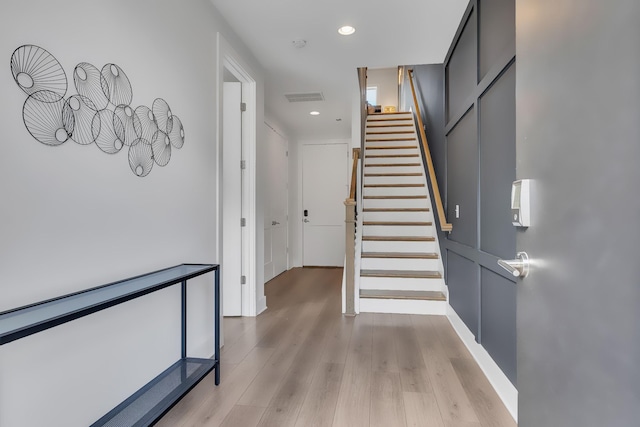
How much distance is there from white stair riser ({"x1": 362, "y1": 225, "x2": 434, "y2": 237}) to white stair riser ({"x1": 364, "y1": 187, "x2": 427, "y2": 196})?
2.37 feet

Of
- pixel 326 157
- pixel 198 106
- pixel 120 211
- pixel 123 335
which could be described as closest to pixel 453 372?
pixel 123 335

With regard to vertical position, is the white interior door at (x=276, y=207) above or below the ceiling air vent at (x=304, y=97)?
below

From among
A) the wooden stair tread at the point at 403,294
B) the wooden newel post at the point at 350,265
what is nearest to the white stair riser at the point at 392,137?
the wooden newel post at the point at 350,265

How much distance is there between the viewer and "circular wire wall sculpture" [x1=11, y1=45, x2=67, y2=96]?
3.78 ft

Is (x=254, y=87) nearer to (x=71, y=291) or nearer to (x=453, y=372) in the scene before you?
(x=71, y=291)

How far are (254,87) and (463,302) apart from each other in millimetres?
2733

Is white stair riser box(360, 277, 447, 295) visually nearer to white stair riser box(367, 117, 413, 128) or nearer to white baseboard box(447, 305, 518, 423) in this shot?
white baseboard box(447, 305, 518, 423)

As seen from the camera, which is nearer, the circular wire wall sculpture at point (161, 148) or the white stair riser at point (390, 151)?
the circular wire wall sculpture at point (161, 148)

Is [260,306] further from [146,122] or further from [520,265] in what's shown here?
[520,265]

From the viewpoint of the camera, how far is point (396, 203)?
15.7 feet

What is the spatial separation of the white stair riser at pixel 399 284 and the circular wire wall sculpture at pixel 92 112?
2.51 m

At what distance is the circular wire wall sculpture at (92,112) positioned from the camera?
3.93ft

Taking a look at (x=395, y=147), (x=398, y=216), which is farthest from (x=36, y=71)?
(x=395, y=147)

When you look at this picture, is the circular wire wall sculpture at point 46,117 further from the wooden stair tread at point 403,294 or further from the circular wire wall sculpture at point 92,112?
the wooden stair tread at point 403,294
